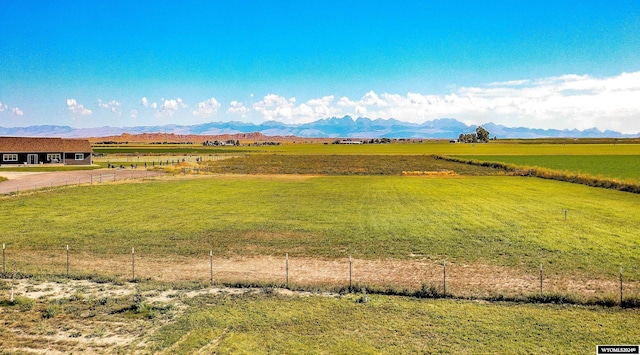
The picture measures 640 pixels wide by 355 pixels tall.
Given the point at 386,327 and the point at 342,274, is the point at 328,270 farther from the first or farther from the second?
the point at 386,327

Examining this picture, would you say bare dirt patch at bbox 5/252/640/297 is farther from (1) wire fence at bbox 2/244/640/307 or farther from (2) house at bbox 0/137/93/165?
(2) house at bbox 0/137/93/165

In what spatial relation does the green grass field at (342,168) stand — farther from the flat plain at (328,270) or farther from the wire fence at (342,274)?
the wire fence at (342,274)

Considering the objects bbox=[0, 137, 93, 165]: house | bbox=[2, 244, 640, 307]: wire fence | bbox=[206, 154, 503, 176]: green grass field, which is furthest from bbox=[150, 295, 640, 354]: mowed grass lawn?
bbox=[0, 137, 93, 165]: house

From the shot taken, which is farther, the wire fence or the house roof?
the house roof

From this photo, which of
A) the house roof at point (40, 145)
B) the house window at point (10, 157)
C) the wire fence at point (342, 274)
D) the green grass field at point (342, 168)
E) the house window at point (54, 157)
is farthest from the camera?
the house window at point (54, 157)

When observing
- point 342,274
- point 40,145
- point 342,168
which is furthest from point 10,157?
point 342,274

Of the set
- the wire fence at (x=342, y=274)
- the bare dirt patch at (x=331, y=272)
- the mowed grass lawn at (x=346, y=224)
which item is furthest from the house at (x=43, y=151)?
the bare dirt patch at (x=331, y=272)

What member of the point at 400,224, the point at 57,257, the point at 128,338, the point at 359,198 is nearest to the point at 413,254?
the point at 400,224

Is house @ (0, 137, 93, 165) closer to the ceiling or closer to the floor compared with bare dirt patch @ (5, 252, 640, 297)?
closer to the ceiling
